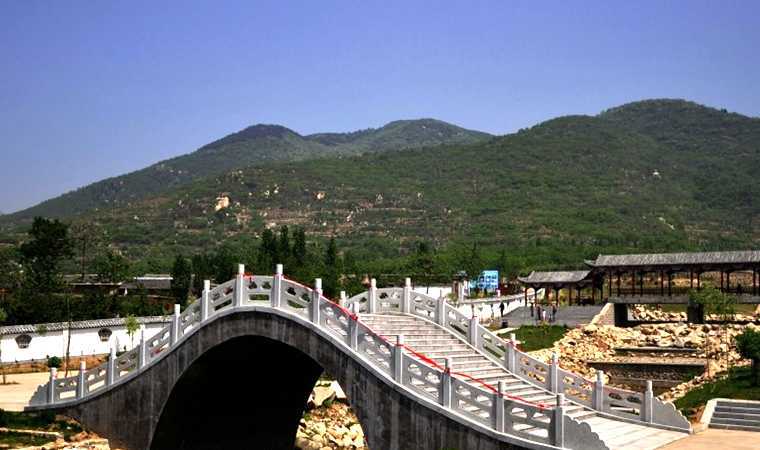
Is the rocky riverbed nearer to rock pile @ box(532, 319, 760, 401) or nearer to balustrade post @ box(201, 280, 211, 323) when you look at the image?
rock pile @ box(532, 319, 760, 401)

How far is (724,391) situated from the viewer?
78.5 ft

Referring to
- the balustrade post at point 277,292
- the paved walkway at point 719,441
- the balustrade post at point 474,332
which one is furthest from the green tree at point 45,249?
the paved walkway at point 719,441

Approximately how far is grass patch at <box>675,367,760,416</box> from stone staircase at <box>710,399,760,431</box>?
67.7 inches

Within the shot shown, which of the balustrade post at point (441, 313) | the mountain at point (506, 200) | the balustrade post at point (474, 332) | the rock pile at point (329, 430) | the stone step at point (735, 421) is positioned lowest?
the rock pile at point (329, 430)

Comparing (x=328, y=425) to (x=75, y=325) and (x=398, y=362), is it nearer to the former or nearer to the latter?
(x=398, y=362)

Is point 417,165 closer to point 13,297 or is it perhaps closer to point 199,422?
point 13,297

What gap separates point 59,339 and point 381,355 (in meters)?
26.9

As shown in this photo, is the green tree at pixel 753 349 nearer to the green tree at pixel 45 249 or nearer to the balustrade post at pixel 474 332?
the balustrade post at pixel 474 332

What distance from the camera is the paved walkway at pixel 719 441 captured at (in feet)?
50.8

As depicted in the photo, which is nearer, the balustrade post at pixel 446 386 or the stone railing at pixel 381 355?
the stone railing at pixel 381 355

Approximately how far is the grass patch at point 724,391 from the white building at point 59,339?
70.3ft

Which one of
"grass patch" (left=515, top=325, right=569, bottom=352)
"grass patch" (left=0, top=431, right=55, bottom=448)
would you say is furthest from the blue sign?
"grass patch" (left=0, top=431, right=55, bottom=448)

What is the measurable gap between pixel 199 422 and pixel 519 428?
31.1 feet

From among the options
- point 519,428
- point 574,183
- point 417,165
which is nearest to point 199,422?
point 519,428
